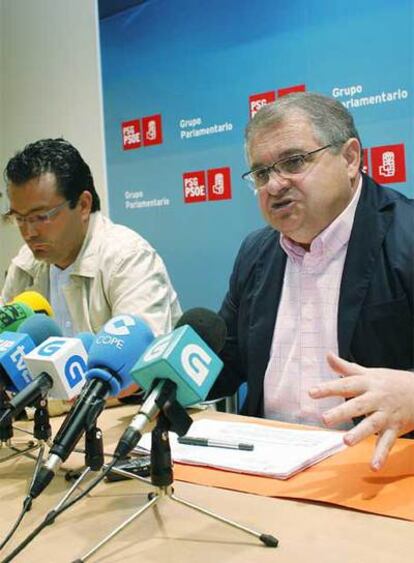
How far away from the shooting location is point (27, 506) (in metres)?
0.68

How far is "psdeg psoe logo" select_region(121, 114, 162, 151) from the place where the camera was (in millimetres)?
2844

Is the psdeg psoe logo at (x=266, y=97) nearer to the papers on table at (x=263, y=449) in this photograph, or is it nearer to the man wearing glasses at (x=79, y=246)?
the man wearing glasses at (x=79, y=246)

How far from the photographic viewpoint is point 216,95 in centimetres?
259

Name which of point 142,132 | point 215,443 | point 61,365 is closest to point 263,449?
point 215,443

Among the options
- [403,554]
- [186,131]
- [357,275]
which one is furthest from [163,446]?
[186,131]

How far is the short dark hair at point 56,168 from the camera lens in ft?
6.78

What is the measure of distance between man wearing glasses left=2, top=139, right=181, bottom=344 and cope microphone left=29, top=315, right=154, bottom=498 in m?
1.07

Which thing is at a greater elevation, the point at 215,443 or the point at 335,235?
the point at 335,235

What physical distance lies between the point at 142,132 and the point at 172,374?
2324 millimetres

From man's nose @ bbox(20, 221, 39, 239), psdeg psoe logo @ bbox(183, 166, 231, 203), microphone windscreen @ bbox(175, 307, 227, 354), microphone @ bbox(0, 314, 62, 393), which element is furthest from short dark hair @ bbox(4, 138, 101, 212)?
microphone windscreen @ bbox(175, 307, 227, 354)

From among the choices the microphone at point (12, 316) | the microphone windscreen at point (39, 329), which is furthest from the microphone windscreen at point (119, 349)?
the microphone at point (12, 316)

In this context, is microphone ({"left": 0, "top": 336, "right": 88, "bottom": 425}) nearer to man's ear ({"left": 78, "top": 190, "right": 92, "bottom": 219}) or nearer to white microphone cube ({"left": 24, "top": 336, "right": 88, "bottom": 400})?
white microphone cube ({"left": 24, "top": 336, "right": 88, "bottom": 400})

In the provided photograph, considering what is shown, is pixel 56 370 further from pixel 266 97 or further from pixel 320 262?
pixel 266 97

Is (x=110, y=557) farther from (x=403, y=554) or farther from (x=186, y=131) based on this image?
(x=186, y=131)
